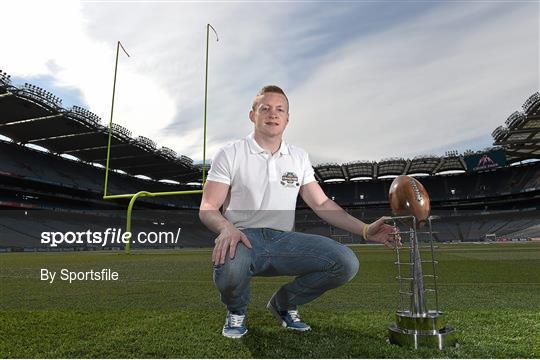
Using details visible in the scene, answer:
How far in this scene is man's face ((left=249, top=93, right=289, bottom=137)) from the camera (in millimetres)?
2424

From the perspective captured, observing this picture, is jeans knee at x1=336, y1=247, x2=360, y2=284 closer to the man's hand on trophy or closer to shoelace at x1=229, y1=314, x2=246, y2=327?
the man's hand on trophy

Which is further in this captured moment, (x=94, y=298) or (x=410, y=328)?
(x=94, y=298)

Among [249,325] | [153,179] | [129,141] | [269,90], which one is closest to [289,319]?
[249,325]

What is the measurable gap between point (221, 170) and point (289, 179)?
0.43m

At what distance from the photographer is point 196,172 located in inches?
1581

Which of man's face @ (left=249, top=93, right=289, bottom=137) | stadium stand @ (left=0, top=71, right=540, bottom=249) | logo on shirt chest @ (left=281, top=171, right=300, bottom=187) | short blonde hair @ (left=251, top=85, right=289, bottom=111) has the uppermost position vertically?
stadium stand @ (left=0, top=71, right=540, bottom=249)

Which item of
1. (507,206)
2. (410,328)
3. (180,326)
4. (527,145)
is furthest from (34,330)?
(507,206)

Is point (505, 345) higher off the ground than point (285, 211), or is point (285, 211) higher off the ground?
point (285, 211)

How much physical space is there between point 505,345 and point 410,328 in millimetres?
506

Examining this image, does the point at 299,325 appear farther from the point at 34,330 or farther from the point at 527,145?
the point at 527,145

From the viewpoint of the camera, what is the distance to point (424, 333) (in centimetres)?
199

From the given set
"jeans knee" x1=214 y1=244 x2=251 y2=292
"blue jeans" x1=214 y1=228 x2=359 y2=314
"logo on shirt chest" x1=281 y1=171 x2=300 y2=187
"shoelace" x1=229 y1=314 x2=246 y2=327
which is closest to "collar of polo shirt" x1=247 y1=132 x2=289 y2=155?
"logo on shirt chest" x1=281 y1=171 x2=300 y2=187

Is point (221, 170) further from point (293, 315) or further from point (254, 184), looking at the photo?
point (293, 315)

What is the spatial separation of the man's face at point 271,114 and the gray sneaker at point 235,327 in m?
1.10
